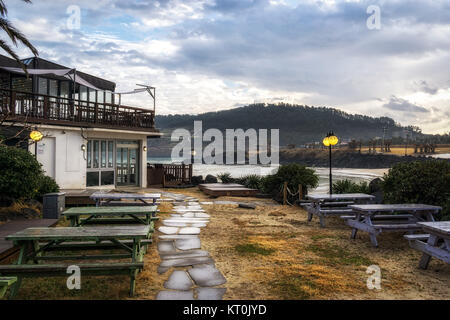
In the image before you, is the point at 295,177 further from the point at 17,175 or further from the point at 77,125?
the point at 77,125

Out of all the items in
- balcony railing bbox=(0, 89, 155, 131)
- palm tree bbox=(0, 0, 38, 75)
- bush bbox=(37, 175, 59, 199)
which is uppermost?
palm tree bbox=(0, 0, 38, 75)

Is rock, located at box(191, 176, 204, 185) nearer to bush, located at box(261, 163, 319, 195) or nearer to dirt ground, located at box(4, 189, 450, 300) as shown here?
bush, located at box(261, 163, 319, 195)

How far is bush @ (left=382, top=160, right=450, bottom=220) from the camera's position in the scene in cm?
746

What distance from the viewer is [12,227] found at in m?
7.04

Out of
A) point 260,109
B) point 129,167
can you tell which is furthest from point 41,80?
point 260,109

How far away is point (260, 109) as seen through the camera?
104375mm

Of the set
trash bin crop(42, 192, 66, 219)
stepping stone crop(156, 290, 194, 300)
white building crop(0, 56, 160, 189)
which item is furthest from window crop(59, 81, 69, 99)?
stepping stone crop(156, 290, 194, 300)

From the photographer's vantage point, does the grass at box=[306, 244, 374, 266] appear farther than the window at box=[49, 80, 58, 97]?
No

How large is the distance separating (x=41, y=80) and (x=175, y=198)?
9294 mm

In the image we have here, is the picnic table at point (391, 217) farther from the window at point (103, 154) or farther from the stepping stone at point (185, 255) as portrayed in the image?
the window at point (103, 154)

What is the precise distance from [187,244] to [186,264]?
1308 millimetres

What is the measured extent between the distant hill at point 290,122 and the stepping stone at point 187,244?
85350mm

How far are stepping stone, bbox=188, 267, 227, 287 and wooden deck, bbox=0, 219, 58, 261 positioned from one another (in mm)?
2765

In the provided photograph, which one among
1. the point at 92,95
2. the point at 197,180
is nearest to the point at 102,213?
the point at 197,180
